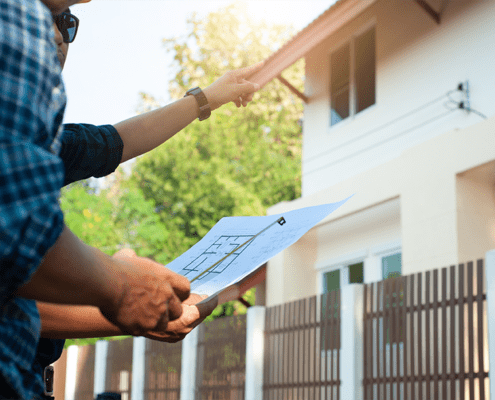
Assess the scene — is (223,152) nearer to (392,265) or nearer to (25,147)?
(392,265)

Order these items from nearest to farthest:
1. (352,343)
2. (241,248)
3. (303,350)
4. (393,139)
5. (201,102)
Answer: (241,248) < (201,102) < (352,343) < (303,350) < (393,139)

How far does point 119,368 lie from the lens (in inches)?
517

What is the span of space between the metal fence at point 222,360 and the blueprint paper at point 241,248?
27.3 ft

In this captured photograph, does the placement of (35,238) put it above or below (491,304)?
below

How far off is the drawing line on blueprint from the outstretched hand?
2.24ft

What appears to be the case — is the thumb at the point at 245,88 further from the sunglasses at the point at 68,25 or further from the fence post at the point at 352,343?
the fence post at the point at 352,343

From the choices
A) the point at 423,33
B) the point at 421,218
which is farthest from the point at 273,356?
the point at 423,33

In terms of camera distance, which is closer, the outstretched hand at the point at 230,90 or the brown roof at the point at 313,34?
the outstretched hand at the point at 230,90

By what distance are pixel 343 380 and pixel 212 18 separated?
18404mm

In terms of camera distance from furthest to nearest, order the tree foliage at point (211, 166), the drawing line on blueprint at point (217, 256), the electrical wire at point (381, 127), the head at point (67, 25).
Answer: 1. the tree foliage at point (211, 166)
2. the electrical wire at point (381, 127)
3. the head at point (67, 25)
4. the drawing line on blueprint at point (217, 256)

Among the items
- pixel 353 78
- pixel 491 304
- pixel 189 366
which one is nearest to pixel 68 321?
pixel 491 304

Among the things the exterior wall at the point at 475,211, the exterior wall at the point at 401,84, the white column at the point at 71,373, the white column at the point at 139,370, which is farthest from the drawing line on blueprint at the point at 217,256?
the white column at the point at 71,373

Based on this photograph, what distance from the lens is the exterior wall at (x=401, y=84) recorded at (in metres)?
8.42

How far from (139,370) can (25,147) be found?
12.0 metres
